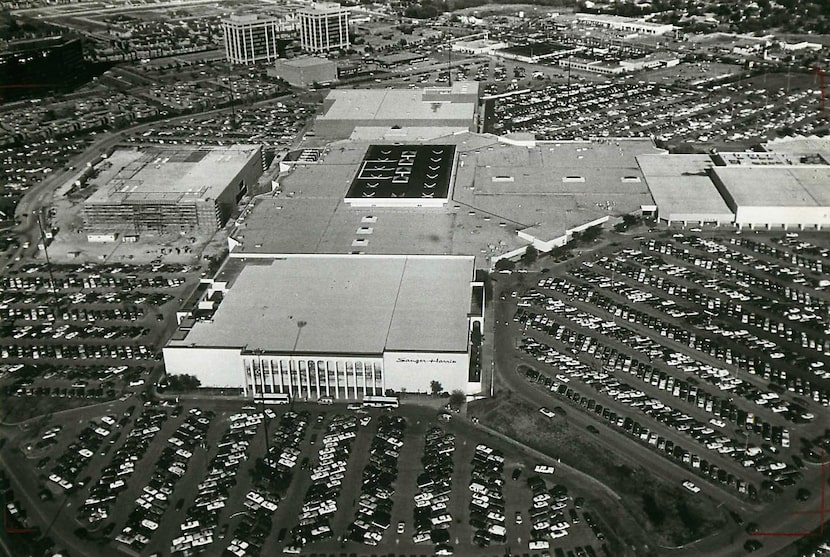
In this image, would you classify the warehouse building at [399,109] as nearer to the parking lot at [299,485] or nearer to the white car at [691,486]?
the parking lot at [299,485]

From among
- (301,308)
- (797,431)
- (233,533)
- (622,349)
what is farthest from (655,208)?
(233,533)

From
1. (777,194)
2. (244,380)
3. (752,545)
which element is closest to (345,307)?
(244,380)

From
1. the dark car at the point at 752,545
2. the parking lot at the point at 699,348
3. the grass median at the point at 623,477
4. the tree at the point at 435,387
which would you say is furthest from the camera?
the tree at the point at 435,387

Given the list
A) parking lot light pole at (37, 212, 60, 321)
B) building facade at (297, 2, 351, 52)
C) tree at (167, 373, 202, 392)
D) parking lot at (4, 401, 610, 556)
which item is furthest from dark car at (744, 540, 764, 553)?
building facade at (297, 2, 351, 52)

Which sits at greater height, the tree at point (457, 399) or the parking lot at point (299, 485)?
the tree at point (457, 399)

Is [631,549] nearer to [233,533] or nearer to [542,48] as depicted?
[233,533]

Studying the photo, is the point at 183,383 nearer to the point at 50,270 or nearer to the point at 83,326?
the point at 83,326

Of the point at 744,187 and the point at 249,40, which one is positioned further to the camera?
the point at 249,40

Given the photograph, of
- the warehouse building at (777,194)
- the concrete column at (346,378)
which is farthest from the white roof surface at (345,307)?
the warehouse building at (777,194)
